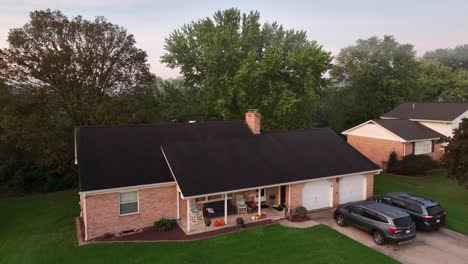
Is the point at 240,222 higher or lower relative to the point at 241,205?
lower

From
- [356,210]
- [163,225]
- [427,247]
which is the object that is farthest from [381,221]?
[163,225]

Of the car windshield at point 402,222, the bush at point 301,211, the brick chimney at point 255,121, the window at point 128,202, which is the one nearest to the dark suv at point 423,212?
the car windshield at point 402,222

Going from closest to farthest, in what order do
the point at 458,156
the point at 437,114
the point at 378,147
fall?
the point at 458,156, the point at 378,147, the point at 437,114

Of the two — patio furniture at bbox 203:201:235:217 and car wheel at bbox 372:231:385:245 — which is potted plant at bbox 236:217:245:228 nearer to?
patio furniture at bbox 203:201:235:217

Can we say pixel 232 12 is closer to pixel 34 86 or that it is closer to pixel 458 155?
pixel 34 86

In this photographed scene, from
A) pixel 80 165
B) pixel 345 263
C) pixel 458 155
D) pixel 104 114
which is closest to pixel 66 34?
pixel 104 114

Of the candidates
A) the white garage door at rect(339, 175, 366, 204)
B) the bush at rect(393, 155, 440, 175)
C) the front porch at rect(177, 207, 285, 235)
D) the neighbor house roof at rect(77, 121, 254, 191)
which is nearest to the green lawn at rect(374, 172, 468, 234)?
the bush at rect(393, 155, 440, 175)

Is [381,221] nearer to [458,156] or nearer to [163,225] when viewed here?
[458,156]

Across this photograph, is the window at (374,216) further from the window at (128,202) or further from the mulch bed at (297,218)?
the window at (128,202)
